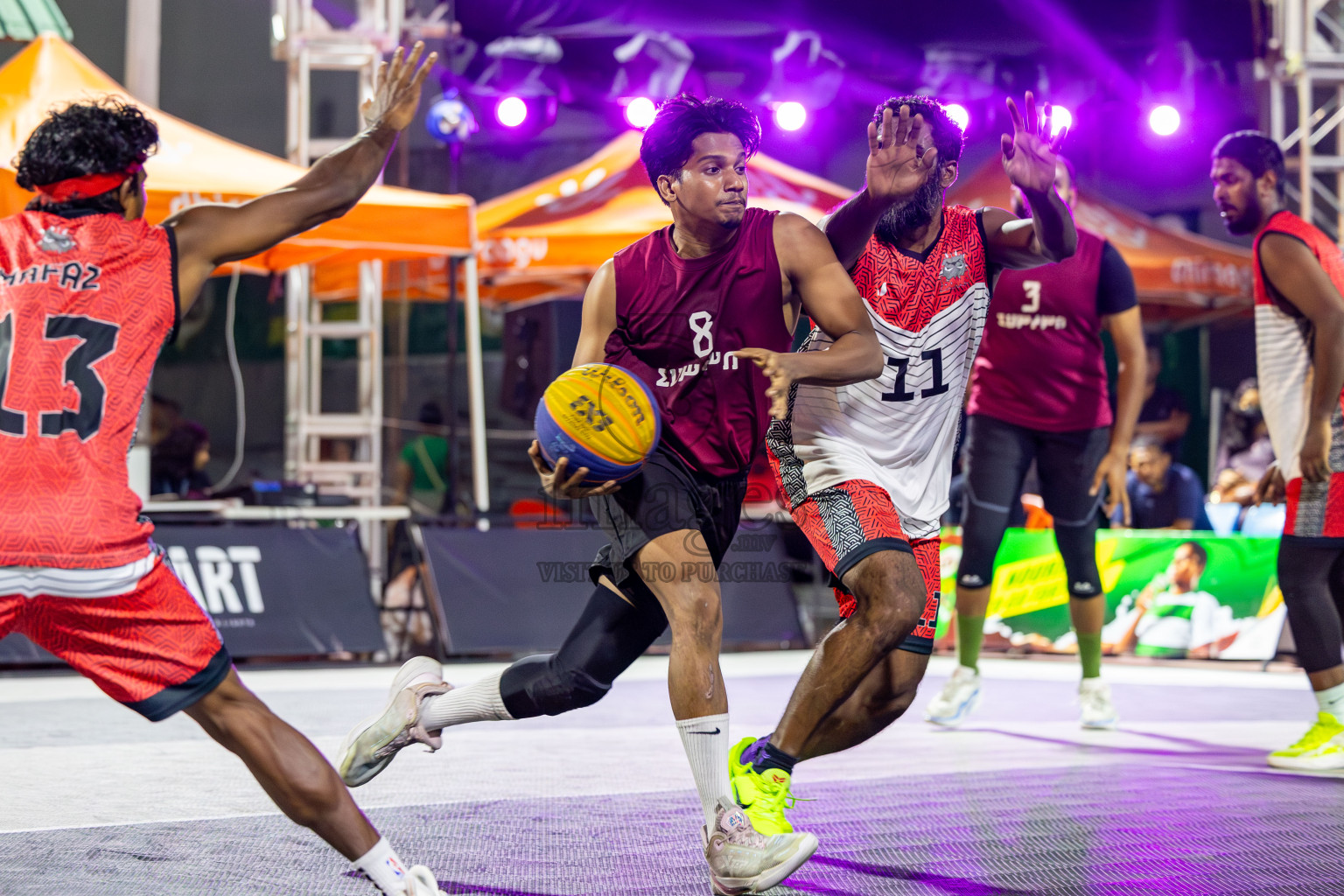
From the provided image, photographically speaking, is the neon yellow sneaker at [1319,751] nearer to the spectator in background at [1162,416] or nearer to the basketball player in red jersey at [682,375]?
the basketball player in red jersey at [682,375]

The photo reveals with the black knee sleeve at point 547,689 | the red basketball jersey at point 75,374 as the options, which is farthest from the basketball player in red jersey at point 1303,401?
the red basketball jersey at point 75,374

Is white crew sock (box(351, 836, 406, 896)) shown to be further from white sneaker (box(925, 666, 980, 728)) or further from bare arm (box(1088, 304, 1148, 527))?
bare arm (box(1088, 304, 1148, 527))

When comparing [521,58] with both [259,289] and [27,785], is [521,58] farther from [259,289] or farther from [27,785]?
[27,785]

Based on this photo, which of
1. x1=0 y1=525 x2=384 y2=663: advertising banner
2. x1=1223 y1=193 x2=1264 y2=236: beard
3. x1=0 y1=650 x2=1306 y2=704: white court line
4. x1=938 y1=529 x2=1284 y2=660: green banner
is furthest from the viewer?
x1=938 y1=529 x2=1284 y2=660: green banner

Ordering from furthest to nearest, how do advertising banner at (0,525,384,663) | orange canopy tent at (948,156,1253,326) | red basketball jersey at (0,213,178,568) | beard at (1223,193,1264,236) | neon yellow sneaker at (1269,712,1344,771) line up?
1. orange canopy tent at (948,156,1253,326)
2. advertising banner at (0,525,384,663)
3. beard at (1223,193,1264,236)
4. neon yellow sneaker at (1269,712,1344,771)
5. red basketball jersey at (0,213,178,568)

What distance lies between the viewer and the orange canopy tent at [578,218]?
10516 millimetres

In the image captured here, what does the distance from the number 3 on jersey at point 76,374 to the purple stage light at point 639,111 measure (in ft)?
33.2

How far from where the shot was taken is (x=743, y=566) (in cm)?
902

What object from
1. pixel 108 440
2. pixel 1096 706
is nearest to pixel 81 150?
pixel 108 440

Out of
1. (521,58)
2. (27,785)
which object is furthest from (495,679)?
(521,58)

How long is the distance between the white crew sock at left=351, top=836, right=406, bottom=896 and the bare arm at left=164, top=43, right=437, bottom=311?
1.22 metres

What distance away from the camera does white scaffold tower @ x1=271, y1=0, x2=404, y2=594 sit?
987cm

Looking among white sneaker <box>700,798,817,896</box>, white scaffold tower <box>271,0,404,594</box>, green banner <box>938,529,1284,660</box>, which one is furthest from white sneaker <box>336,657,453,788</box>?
white scaffold tower <box>271,0,404,594</box>

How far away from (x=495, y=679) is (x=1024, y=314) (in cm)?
335
